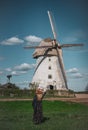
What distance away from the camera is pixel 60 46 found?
1459 centimetres

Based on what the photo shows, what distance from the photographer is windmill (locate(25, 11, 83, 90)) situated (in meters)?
15.2

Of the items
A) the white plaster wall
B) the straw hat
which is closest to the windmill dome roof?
the white plaster wall

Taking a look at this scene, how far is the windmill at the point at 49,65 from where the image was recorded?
49.9ft

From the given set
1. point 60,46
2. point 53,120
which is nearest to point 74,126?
point 53,120

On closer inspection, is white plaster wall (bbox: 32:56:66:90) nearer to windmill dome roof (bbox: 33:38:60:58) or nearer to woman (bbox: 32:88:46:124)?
windmill dome roof (bbox: 33:38:60:58)

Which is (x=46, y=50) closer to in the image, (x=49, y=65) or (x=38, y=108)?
(x=49, y=65)

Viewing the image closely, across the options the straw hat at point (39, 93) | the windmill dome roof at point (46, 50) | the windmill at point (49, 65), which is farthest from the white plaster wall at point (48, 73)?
the straw hat at point (39, 93)

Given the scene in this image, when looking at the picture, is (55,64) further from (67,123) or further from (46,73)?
(67,123)

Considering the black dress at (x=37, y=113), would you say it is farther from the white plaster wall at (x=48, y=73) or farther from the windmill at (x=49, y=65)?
the white plaster wall at (x=48, y=73)

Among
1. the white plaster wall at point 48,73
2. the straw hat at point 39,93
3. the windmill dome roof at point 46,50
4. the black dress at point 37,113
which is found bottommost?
the black dress at point 37,113

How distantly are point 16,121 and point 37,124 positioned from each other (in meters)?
0.29

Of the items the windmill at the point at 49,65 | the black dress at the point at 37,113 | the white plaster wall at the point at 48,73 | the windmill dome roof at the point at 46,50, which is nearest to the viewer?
the black dress at the point at 37,113

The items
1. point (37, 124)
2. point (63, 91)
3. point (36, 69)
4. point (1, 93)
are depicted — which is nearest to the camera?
point (37, 124)

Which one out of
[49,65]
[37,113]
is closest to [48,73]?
[49,65]
